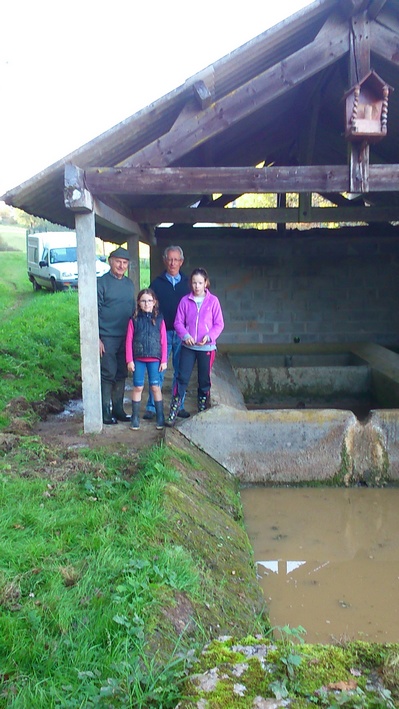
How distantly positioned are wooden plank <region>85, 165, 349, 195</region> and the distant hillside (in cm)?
3384

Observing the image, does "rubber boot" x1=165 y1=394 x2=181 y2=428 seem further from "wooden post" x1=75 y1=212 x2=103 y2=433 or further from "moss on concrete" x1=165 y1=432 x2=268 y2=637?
"wooden post" x1=75 y1=212 x2=103 y2=433

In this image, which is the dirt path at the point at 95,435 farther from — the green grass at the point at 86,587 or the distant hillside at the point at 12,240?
the distant hillside at the point at 12,240

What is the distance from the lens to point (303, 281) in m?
10.8

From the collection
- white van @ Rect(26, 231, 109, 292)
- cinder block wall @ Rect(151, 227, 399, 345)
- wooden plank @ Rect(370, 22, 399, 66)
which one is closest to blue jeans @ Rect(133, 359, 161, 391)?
wooden plank @ Rect(370, 22, 399, 66)

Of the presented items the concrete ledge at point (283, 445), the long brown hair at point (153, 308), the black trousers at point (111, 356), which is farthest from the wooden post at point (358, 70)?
the black trousers at point (111, 356)

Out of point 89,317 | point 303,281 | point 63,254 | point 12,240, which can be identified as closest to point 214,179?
point 89,317

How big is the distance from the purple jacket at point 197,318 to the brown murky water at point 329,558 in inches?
66.6

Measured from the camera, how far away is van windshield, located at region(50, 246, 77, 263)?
21094 mm

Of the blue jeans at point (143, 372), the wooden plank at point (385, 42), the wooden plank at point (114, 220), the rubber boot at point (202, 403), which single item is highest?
the wooden plank at point (385, 42)

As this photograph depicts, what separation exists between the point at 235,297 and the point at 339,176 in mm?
5368

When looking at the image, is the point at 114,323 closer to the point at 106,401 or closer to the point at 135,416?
the point at 106,401

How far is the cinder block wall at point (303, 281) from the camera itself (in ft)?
35.1

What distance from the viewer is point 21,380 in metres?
7.94

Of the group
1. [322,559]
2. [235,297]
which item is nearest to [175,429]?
[322,559]
